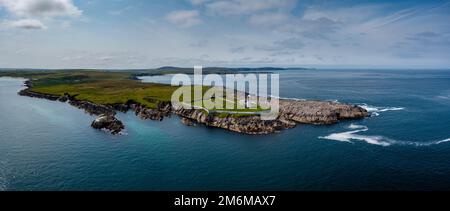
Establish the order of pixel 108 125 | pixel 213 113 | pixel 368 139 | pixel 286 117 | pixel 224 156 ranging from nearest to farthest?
pixel 224 156
pixel 368 139
pixel 108 125
pixel 213 113
pixel 286 117

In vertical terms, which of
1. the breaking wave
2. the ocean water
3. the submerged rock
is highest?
the submerged rock

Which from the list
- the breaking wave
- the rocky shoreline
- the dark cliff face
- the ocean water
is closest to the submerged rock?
the rocky shoreline

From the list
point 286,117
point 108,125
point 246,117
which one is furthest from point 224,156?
point 286,117

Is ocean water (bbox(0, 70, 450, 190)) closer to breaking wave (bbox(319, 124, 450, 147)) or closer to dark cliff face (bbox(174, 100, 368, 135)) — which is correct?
breaking wave (bbox(319, 124, 450, 147))

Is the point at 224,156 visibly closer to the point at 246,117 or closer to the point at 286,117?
the point at 246,117

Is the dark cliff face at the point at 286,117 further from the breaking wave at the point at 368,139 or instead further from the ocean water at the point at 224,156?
the breaking wave at the point at 368,139

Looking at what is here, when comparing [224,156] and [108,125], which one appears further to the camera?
[108,125]

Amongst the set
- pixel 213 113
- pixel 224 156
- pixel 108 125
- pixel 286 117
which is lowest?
pixel 224 156
